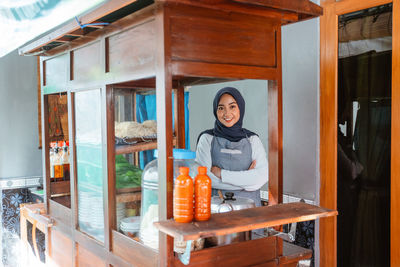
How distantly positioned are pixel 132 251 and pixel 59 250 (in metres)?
1.09

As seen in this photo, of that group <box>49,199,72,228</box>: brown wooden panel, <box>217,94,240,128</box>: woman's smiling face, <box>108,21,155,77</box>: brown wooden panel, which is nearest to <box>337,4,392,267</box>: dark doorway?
<box>217,94,240,128</box>: woman's smiling face

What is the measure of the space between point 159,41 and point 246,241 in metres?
0.91

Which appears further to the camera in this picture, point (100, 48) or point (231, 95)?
point (231, 95)

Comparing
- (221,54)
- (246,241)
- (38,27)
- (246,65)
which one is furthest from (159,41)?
(246,241)

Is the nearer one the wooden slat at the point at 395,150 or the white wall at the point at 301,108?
the wooden slat at the point at 395,150

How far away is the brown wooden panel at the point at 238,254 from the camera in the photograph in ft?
5.01

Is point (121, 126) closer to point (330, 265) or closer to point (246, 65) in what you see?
point (246, 65)

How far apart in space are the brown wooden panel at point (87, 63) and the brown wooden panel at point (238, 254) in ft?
3.48

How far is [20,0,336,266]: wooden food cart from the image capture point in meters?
1.49

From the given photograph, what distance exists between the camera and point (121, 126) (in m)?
2.14

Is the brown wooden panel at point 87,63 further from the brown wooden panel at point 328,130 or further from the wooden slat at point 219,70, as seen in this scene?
the brown wooden panel at point 328,130

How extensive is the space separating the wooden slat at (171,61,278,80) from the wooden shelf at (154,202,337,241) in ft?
1.86

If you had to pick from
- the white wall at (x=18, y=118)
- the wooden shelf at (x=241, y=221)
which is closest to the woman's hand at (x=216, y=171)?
the wooden shelf at (x=241, y=221)

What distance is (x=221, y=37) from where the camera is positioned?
1606mm
